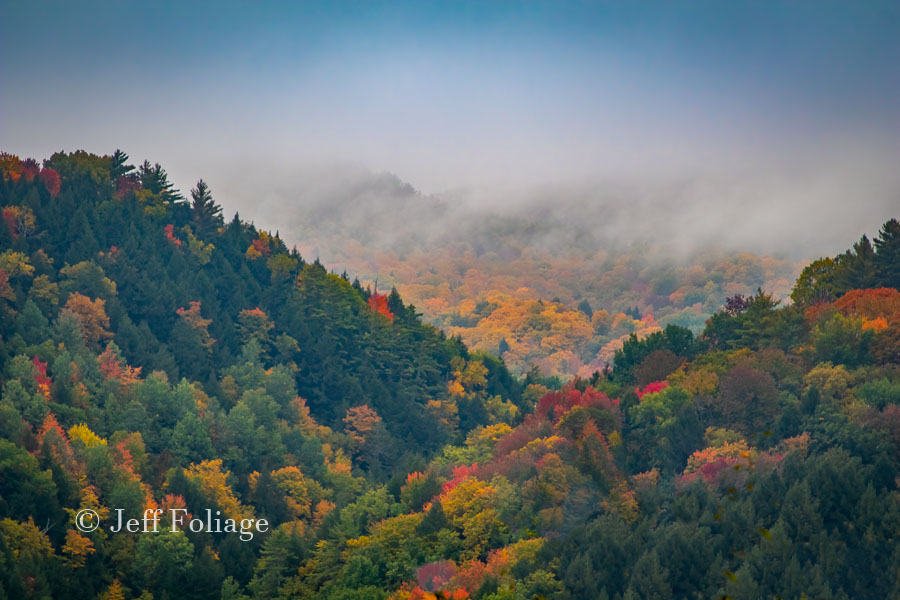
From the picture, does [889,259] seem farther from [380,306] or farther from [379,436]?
[380,306]

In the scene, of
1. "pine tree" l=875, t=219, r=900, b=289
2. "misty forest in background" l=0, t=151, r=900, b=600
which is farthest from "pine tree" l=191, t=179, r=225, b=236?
"pine tree" l=875, t=219, r=900, b=289

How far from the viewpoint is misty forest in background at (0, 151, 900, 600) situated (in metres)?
90.3

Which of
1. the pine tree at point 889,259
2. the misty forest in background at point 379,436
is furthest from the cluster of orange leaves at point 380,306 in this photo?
the pine tree at point 889,259

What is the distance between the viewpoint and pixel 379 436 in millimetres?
150125

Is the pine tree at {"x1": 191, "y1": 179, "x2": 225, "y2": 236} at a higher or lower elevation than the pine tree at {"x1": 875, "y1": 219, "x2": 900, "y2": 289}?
higher

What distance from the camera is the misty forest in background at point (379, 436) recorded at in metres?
90.3

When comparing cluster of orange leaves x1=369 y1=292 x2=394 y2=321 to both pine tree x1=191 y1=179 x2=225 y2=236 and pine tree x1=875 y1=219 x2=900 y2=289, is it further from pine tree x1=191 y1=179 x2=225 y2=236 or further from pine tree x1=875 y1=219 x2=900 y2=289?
pine tree x1=875 y1=219 x2=900 y2=289

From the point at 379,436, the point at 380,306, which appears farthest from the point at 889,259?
the point at 380,306

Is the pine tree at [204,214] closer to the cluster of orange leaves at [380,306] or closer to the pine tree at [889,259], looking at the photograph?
the cluster of orange leaves at [380,306]

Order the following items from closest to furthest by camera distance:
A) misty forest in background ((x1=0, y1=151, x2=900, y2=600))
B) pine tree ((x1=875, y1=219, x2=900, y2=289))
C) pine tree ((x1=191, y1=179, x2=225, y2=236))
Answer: misty forest in background ((x1=0, y1=151, x2=900, y2=600)) < pine tree ((x1=875, y1=219, x2=900, y2=289)) < pine tree ((x1=191, y1=179, x2=225, y2=236))

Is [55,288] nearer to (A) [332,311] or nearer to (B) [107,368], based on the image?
(B) [107,368]

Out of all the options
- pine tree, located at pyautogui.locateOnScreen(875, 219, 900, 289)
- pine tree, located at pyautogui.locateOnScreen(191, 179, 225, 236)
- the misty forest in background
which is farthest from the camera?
pine tree, located at pyautogui.locateOnScreen(191, 179, 225, 236)

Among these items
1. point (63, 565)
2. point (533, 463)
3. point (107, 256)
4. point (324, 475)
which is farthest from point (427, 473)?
point (107, 256)

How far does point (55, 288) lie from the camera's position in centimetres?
14575
